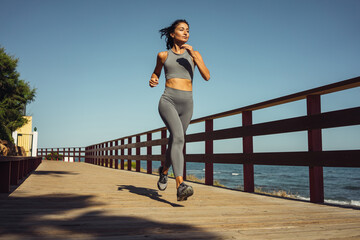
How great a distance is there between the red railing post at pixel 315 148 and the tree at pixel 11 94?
18552 mm

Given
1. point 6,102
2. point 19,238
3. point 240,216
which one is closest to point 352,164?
point 240,216

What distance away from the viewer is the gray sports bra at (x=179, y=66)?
331 centimetres

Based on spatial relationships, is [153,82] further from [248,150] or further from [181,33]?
[248,150]

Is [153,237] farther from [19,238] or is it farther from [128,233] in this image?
[19,238]

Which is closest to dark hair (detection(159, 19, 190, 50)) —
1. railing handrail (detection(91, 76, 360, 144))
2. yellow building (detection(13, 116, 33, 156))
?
railing handrail (detection(91, 76, 360, 144))

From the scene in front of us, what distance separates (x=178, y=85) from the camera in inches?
129

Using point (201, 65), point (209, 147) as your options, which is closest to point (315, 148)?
point (201, 65)

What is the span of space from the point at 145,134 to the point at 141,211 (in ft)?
22.6

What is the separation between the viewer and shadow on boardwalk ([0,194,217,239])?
→ 1.85 metres

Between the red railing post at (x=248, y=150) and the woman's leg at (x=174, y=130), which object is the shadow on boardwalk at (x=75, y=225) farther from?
the red railing post at (x=248, y=150)

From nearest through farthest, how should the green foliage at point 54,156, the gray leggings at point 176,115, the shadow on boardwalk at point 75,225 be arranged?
the shadow on boardwalk at point 75,225 → the gray leggings at point 176,115 → the green foliage at point 54,156

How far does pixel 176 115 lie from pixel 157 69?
0.61 meters

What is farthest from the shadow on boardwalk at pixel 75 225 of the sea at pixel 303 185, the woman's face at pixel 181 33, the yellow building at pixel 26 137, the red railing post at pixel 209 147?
the yellow building at pixel 26 137

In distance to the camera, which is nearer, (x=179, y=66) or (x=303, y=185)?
(x=179, y=66)
